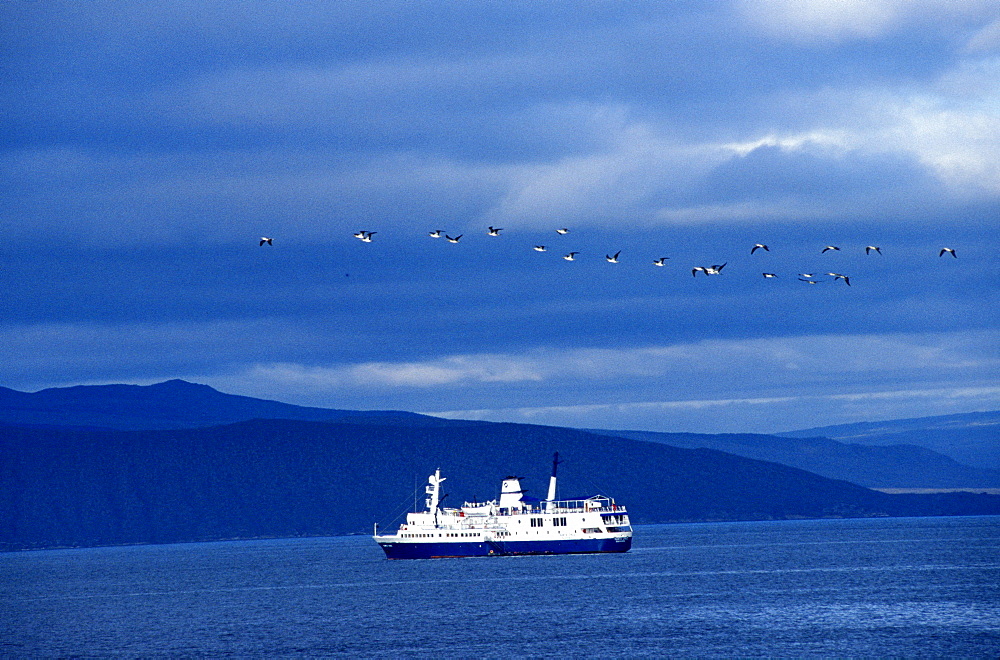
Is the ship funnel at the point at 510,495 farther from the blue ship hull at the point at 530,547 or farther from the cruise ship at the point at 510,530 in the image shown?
the blue ship hull at the point at 530,547

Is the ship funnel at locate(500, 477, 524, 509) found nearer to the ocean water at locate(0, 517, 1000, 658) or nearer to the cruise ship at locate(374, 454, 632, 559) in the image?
the cruise ship at locate(374, 454, 632, 559)

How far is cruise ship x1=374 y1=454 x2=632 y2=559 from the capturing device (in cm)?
17638

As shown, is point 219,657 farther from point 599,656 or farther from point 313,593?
point 313,593

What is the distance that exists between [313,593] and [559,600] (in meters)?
30.6

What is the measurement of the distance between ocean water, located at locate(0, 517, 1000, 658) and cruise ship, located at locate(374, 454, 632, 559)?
10.2 ft

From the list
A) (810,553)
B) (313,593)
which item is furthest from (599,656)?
(810,553)

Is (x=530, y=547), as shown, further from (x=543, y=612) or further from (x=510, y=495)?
(x=543, y=612)

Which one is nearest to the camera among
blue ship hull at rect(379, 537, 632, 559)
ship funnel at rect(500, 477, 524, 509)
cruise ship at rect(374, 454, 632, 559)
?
cruise ship at rect(374, 454, 632, 559)

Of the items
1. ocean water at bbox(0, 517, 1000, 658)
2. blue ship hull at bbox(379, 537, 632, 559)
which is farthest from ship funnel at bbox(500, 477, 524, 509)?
ocean water at bbox(0, 517, 1000, 658)

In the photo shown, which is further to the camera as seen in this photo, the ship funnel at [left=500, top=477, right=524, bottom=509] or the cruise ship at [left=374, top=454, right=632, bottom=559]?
the ship funnel at [left=500, top=477, right=524, bottom=509]

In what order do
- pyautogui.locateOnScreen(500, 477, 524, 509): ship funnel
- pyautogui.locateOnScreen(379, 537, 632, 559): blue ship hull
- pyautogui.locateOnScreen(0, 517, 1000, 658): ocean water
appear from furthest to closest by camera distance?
pyautogui.locateOnScreen(500, 477, 524, 509): ship funnel → pyautogui.locateOnScreen(379, 537, 632, 559): blue ship hull → pyautogui.locateOnScreen(0, 517, 1000, 658): ocean water

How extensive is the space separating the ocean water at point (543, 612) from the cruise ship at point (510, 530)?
123 inches

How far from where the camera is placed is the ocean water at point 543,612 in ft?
294

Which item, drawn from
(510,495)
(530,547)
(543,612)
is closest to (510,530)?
(530,547)
